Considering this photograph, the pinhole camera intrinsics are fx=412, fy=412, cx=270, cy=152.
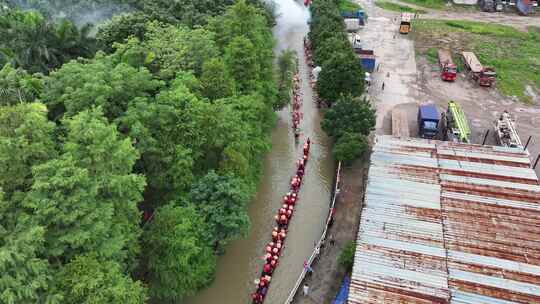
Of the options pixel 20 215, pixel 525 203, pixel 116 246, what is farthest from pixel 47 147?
pixel 525 203

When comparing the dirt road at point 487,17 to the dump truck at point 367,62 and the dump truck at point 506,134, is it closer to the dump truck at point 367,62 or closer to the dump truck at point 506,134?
the dump truck at point 367,62

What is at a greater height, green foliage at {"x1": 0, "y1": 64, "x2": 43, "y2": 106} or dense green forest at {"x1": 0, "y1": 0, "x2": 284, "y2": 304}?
green foliage at {"x1": 0, "y1": 64, "x2": 43, "y2": 106}

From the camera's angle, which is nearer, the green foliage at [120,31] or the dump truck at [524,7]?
the green foliage at [120,31]

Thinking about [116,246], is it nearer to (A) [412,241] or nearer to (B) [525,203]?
(A) [412,241]

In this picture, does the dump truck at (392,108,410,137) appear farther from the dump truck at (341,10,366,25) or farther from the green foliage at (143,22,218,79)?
the dump truck at (341,10,366,25)

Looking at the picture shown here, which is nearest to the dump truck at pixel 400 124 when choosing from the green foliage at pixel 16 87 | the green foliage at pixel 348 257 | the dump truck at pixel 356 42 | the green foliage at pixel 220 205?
the green foliage at pixel 348 257

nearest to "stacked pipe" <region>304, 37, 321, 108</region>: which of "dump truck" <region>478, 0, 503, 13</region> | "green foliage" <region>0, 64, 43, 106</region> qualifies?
"green foliage" <region>0, 64, 43, 106</region>

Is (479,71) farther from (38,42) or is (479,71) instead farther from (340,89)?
(38,42)

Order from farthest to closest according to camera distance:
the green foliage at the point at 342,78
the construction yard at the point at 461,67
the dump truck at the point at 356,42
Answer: the dump truck at the point at 356,42
the construction yard at the point at 461,67
the green foliage at the point at 342,78
